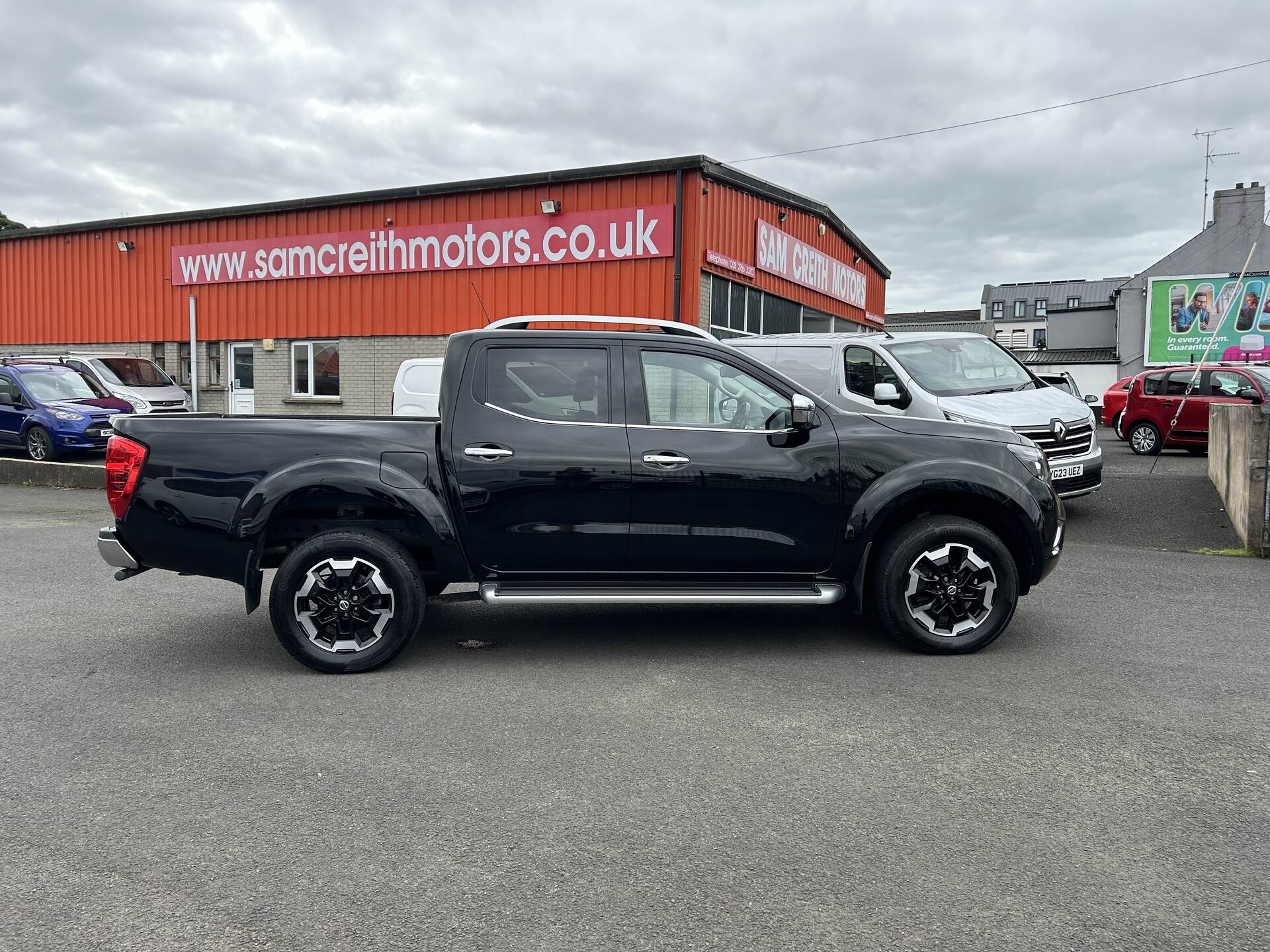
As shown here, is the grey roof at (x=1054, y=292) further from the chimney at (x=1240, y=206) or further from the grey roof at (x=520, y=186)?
the grey roof at (x=520, y=186)

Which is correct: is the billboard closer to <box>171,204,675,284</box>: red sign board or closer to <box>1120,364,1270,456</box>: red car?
<box>1120,364,1270,456</box>: red car

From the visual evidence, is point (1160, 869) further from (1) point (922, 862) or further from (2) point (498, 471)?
(2) point (498, 471)

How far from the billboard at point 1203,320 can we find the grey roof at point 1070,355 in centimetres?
923

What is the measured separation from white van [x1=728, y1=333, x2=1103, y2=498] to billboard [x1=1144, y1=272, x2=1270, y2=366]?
34.1 meters

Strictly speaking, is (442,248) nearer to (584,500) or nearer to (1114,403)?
(1114,403)

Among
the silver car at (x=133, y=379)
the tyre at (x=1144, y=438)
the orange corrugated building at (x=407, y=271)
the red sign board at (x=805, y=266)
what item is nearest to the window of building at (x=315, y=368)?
the orange corrugated building at (x=407, y=271)

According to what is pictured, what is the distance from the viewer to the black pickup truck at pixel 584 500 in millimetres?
5242

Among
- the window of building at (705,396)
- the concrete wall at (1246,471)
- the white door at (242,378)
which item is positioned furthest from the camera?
the white door at (242,378)

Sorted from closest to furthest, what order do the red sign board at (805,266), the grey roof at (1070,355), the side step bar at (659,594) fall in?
the side step bar at (659,594)
the red sign board at (805,266)
the grey roof at (1070,355)

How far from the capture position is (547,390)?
5.52 meters

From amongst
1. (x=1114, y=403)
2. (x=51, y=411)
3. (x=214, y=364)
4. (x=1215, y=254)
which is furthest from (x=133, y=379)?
(x=1215, y=254)

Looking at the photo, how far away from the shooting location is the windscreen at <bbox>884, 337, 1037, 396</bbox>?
1056cm

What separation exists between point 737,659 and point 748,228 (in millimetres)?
→ 15555

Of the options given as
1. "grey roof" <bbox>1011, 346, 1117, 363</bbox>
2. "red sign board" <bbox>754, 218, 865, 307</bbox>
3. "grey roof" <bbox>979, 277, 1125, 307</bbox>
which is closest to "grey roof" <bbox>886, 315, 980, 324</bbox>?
"grey roof" <bbox>979, 277, 1125, 307</bbox>
